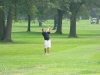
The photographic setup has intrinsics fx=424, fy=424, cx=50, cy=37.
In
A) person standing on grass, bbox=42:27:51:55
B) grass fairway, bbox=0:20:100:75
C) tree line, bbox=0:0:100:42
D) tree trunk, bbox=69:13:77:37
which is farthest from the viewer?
tree trunk, bbox=69:13:77:37

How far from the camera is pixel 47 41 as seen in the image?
98.5 feet

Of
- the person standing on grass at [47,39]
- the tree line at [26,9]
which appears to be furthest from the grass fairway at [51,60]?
the tree line at [26,9]

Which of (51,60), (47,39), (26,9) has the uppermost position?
(26,9)

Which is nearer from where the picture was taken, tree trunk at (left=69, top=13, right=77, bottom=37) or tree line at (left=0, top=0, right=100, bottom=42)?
tree line at (left=0, top=0, right=100, bottom=42)

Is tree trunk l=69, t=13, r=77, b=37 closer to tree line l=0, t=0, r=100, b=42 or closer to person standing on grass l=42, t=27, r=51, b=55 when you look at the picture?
tree line l=0, t=0, r=100, b=42

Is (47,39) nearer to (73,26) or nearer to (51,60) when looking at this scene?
(51,60)

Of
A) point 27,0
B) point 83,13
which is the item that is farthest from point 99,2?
point 27,0

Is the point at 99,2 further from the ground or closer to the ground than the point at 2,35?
further from the ground

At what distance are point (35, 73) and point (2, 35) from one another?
33.5m

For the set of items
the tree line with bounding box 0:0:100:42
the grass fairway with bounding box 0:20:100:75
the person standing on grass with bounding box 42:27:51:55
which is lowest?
the grass fairway with bounding box 0:20:100:75

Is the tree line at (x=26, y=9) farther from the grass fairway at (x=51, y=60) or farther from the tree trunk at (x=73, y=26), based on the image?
the grass fairway at (x=51, y=60)

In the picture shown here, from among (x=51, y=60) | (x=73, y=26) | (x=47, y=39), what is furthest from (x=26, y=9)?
(x=73, y=26)

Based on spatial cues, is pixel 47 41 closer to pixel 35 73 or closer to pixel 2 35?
pixel 35 73

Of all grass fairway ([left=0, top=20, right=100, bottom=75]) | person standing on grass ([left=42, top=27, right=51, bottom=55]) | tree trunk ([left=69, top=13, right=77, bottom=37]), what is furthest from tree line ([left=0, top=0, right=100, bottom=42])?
grass fairway ([left=0, top=20, right=100, bottom=75])
